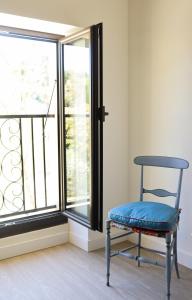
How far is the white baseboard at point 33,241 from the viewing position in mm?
2721

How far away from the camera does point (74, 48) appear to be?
2.73m

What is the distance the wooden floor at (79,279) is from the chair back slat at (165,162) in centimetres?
81

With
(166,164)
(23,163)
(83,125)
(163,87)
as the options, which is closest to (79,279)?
(166,164)

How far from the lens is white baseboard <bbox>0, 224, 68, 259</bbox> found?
2.72 m

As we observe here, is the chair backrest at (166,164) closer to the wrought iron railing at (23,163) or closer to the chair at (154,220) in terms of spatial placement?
the chair at (154,220)

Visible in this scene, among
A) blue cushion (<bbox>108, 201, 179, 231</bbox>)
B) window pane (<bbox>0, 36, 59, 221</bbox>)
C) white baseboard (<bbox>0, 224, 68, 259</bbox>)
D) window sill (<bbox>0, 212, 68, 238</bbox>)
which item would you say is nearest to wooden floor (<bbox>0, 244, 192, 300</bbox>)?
white baseboard (<bbox>0, 224, 68, 259</bbox>)

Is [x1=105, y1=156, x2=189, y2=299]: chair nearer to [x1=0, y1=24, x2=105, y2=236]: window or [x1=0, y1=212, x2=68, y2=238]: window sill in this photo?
[x1=0, y1=24, x2=105, y2=236]: window

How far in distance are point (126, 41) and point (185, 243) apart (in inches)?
71.4

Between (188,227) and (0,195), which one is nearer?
(188,227)

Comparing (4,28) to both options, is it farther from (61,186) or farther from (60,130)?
(61,186)

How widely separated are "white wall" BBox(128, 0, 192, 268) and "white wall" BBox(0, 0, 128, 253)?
0.23 feet

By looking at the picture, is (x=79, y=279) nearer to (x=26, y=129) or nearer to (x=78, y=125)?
(x=78, y=125)

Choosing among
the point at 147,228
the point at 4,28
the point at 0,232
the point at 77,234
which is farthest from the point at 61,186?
the point at 4,28

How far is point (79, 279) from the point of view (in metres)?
2.35
